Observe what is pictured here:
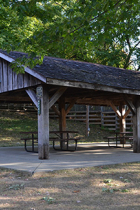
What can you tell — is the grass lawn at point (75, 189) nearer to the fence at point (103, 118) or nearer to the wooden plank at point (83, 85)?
the wooden plank at point (83, 85)

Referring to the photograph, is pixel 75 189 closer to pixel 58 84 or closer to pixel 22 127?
pixel 58 84

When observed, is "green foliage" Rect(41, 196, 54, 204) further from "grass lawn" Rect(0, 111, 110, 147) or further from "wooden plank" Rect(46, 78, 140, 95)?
"grass lawn" Rect(0, 111, 110, 147)

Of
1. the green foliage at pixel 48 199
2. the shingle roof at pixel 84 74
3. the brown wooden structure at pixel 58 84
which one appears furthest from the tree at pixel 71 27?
the green foliage at pixel 48 199

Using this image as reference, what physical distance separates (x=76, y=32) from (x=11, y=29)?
547 inches

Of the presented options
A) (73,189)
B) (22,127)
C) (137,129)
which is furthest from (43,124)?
(22,127)

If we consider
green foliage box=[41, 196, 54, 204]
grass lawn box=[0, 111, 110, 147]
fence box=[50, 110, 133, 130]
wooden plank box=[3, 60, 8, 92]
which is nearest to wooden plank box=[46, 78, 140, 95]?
wooden plank box=[3, 60, 8, 92]

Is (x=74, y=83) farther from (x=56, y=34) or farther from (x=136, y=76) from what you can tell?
(x=136, y=76)

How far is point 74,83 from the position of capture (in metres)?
9.41

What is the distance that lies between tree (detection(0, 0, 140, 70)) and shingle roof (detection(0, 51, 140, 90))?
58 cm

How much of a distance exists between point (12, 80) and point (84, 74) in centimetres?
285

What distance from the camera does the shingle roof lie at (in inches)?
376

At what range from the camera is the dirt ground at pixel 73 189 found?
4770 mm

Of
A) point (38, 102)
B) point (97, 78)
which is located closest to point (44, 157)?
point (38, 102)

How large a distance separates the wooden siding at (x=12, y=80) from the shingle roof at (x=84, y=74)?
539 millimetres
